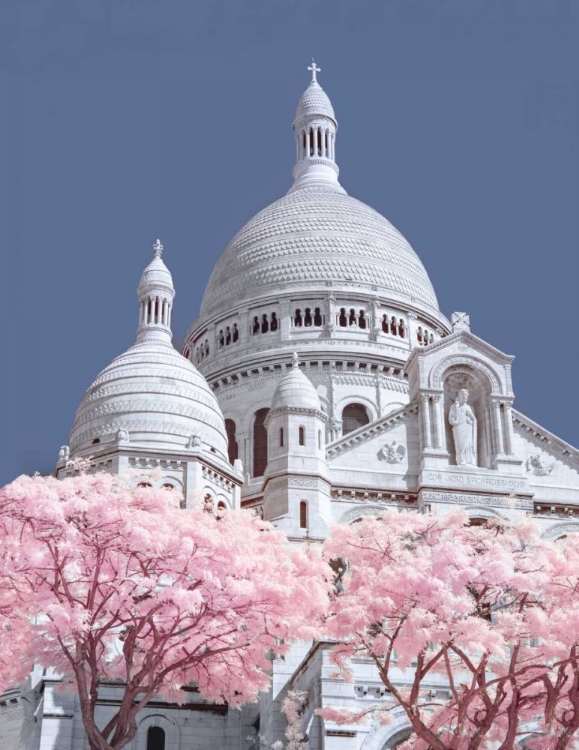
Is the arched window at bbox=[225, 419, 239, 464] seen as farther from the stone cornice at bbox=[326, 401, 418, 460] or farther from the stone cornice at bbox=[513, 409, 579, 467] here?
the stone cornice at bbox=[513, 409, 579, 467]

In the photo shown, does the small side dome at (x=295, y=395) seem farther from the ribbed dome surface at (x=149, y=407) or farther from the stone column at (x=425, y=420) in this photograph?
the stone column at (x=425, y=420)

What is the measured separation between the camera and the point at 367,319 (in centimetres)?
7156

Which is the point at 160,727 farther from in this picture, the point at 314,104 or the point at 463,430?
the point at 314,104

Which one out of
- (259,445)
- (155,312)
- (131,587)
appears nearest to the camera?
(131,587)

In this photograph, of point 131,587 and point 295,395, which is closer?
point 131,587

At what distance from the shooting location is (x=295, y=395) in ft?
170

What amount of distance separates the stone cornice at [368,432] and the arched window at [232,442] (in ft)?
51.3

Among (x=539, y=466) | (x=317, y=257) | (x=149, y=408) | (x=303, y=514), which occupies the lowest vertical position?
(x=303, y=514)

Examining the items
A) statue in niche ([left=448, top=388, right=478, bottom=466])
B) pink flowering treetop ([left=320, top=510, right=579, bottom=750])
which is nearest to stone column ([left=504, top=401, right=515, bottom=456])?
statue in niche ([left=448, top=388, right=478, bottom=466])

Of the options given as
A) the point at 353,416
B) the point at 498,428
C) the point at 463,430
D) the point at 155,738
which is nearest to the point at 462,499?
the point at 463,430

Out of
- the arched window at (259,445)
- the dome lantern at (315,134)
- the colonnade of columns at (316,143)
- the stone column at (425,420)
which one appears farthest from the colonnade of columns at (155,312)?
the colonnade of columns at (316,143)

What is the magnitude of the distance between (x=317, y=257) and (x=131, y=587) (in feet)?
147

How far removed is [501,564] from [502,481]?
21.1m

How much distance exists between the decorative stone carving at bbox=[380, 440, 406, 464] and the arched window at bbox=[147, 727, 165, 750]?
13.8 meters
